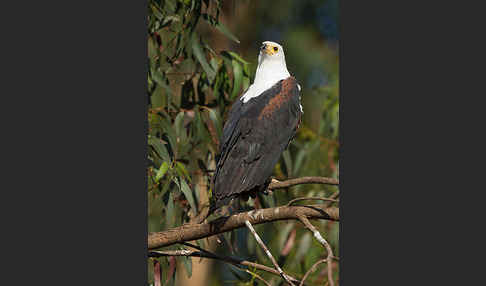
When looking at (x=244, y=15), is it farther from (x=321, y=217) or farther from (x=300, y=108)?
(x=321, y=217)

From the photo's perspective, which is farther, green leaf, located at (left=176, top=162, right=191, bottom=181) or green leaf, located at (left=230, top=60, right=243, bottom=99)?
green leaf, located at (left=230, top=60, right=243, bottom=99)

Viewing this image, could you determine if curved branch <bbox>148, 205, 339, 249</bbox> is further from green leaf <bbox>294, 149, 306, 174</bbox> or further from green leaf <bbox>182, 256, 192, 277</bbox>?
green leaf <bbox>294, 149, 306, 174</bbox>

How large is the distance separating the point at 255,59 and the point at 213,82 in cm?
25

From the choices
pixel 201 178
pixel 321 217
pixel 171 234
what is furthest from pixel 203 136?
pixel 321 217

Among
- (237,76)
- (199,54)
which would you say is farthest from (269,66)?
(199,54)

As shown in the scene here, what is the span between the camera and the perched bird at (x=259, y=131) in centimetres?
276

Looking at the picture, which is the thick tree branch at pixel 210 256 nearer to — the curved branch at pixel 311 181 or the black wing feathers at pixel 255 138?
the black wing feathers at pixel 255 138

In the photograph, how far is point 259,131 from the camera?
2.88 m

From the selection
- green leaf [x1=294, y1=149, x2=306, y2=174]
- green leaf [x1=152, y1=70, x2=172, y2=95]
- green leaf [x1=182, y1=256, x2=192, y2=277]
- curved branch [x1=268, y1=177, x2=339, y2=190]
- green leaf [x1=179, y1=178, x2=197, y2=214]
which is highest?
green leaf [x1=152, y1=70, x2=172, y2=95]

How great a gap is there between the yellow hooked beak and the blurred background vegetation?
0.13m

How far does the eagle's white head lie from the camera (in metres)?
Result: 3.06

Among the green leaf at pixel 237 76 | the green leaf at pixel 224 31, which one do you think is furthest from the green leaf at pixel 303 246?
the green leaf at pixel 224 31

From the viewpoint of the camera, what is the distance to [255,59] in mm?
3465

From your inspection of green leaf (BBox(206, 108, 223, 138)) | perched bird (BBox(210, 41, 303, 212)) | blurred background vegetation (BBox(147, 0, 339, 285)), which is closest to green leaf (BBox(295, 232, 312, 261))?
blurred background vegetation (BBox(147, 0, 339, 285))
